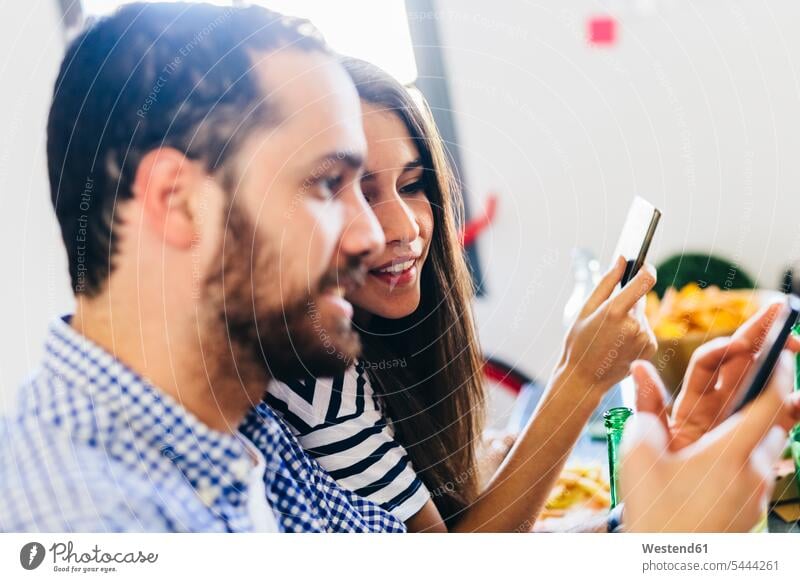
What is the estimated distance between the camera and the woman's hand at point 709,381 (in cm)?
62

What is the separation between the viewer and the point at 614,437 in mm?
602

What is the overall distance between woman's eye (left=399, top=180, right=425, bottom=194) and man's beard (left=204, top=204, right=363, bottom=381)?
0.21 ft

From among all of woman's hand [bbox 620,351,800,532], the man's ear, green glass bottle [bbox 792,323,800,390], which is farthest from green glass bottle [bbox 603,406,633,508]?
the man's ear

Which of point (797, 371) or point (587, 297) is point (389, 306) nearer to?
point (587, 297)

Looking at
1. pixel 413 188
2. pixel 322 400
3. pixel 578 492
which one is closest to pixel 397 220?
pixel 413 188

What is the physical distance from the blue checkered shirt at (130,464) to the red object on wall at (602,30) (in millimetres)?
372

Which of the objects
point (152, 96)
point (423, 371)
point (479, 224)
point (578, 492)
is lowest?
point (578, 492)

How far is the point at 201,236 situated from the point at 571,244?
275 mm

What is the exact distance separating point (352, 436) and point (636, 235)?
10.2 inches

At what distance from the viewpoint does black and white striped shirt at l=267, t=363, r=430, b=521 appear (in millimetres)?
617

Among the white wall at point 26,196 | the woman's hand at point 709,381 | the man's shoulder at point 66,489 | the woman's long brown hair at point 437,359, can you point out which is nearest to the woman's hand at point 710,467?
the woman's hand at point 709,381

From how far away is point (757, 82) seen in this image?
640 millimetres

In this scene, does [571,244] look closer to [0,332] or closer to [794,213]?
[794,213]
